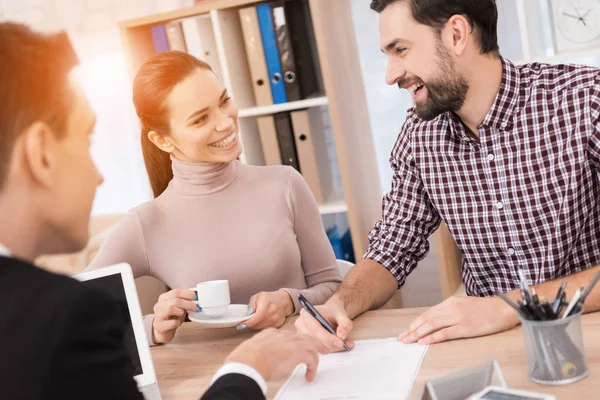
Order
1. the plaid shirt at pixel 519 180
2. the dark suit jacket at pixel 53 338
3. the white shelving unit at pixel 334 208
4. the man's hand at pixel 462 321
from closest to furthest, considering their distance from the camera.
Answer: the dark suit jacket at pixel 53 338 → the man's hand at pixel 462 321 → the plaid shirt at pixel 519 180 → the white shelving unit at pixel 334 208

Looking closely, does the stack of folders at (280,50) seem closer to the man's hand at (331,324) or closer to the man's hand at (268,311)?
the man's hand at (268,311)

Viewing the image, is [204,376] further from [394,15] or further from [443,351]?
[394,15]

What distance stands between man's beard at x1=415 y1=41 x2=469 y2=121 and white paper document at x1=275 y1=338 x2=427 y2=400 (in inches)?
23.9

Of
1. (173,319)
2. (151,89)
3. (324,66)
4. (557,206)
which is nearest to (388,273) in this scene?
(557,206)

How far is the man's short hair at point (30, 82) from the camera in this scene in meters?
0.77

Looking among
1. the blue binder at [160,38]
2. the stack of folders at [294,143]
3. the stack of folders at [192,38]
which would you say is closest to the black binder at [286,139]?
the stack of folders at [294,143]

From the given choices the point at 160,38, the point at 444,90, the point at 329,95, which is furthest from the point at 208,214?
the point at 160,38

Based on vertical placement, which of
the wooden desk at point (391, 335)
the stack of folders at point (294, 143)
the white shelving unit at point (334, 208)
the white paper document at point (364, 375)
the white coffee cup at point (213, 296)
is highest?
the stack of folders at point (294, 143)

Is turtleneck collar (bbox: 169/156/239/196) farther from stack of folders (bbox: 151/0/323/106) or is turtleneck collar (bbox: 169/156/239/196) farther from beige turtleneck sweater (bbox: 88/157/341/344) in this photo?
stack of folders (bbox: 151/0/323/106)

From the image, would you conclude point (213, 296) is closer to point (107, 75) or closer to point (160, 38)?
point (160, 38)

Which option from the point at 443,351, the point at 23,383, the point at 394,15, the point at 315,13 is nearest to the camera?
the point at 23,383

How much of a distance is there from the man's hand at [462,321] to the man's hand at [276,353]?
0.20 metres

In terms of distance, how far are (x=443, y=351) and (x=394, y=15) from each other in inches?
33.4

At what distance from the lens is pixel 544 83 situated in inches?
66.4
